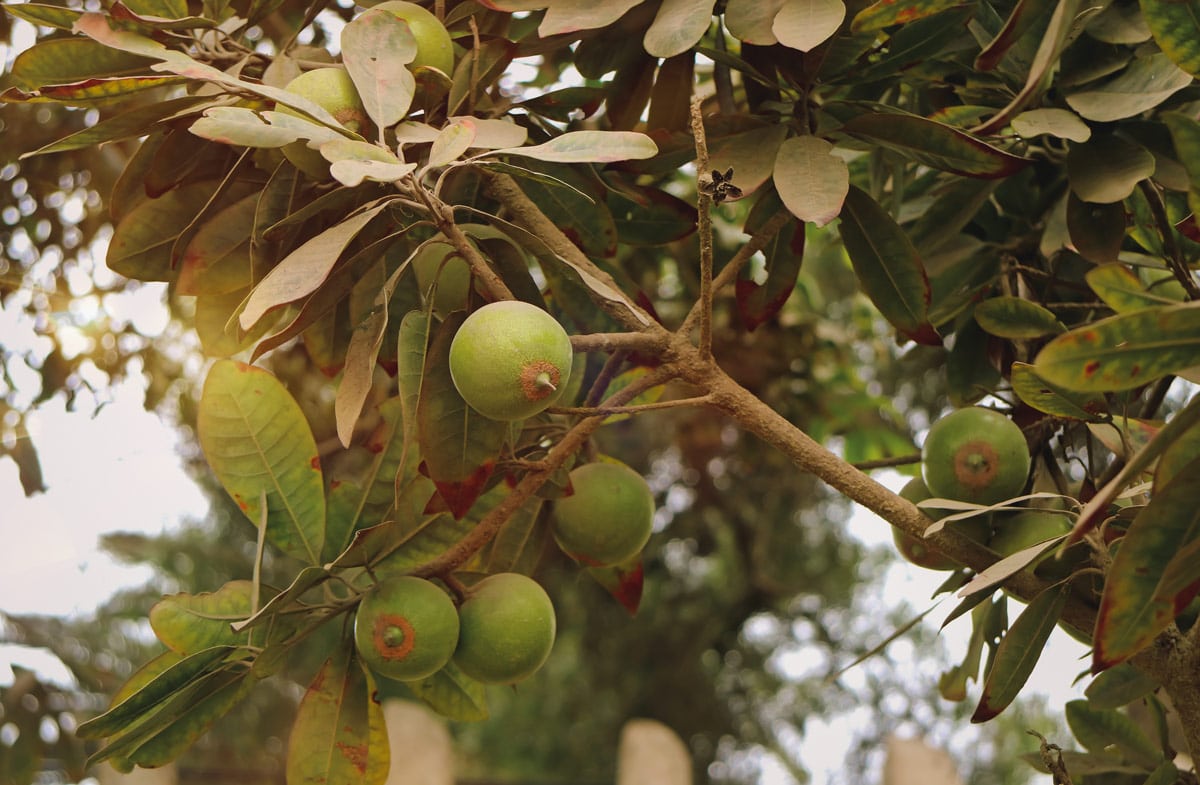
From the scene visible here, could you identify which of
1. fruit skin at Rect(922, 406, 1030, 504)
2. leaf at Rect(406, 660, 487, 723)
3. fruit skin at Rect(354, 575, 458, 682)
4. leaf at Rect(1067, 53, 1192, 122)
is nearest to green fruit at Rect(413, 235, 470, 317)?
fruit skin at Rect(354, 575, 458, 682)

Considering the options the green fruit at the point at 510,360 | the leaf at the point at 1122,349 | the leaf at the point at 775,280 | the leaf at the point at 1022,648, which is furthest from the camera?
the leaf at the point at 775,280

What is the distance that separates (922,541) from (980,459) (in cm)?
12

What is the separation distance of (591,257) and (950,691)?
62 centimetres

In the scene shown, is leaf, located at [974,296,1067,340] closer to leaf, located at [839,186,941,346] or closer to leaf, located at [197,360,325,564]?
leaf, located at [839,186,941,346]

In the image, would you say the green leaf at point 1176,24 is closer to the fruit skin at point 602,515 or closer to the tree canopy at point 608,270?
the tree canopy at point 608,270

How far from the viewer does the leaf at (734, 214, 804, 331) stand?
1037 mm

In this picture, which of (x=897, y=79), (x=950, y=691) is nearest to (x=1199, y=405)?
(x=897, y=79)

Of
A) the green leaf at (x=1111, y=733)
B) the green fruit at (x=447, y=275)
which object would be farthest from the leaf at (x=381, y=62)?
the green leaf at (x=1111, y=733)

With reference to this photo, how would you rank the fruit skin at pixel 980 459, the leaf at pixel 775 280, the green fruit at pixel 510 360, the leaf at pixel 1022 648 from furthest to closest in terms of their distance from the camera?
1. the leaf at pixel 775 280
2. the fruit skin at pixel 980 459
3. the leaf at pixel 1022 648
4. the green fruit at pixel 510 360

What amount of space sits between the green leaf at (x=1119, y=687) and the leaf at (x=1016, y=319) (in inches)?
12.3

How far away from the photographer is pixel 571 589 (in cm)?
382

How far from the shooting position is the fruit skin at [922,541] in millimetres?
893

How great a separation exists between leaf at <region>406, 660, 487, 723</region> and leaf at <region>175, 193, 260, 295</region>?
1.32 feet

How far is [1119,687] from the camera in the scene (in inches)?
37.1
